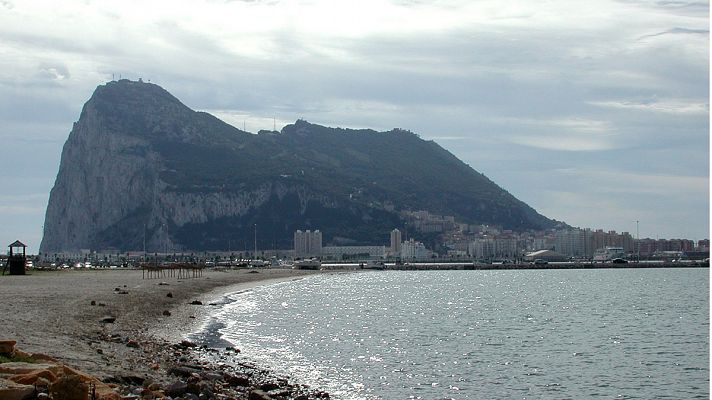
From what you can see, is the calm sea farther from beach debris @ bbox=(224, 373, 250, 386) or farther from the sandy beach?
the sandy beach

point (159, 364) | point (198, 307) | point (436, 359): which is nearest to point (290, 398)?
point (159, 364)

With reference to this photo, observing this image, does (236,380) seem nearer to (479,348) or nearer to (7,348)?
(7,348)

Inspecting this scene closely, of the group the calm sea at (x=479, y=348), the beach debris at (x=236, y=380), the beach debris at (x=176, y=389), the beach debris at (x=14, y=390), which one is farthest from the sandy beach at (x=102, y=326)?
the beach debris at (x=14, y=390)

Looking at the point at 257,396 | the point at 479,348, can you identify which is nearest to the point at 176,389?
the point at 257,396

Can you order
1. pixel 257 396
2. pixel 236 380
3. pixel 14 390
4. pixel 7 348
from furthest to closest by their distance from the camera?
1. pixel 236 380
2. pixel 257 396
3. pixel 7 348
4. pixel 14 390

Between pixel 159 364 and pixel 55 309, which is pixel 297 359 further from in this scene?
pixel 55 309

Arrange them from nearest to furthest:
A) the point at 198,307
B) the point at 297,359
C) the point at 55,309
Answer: the point at 297,359, the point at 55,309, the point at 198,307

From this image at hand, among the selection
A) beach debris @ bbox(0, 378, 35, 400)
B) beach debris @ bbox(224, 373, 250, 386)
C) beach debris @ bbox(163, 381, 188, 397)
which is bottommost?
beach debris @ bbox(224, 373, 250, 386)

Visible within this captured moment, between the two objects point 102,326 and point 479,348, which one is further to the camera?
point 479,348

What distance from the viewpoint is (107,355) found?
86.9 ft

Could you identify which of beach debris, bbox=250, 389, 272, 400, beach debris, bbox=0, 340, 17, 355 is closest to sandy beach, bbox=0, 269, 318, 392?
beach debris, bbox=0, 340, 17, 355

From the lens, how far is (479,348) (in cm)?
4038

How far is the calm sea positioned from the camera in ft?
95.7

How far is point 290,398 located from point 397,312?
134 feet
